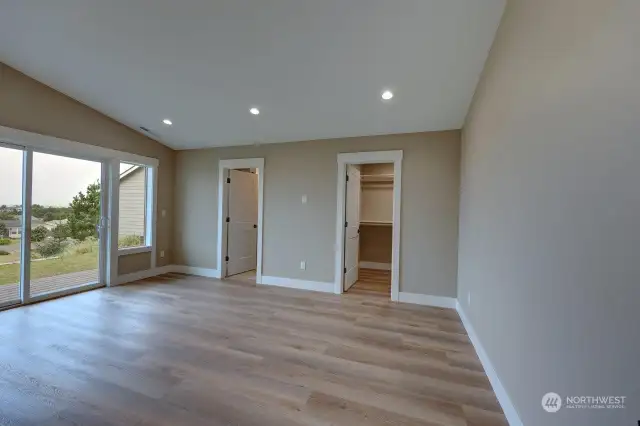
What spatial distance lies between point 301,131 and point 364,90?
141cm

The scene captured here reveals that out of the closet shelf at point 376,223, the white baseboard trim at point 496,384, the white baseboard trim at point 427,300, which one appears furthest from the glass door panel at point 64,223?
the white baseboard trim at point 496,384

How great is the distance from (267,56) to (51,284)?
14.0 feet

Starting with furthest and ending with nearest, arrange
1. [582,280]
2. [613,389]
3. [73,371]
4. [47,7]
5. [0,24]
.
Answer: [0,24]
[47,7]
[73,371]
[582,280]
[613,389]

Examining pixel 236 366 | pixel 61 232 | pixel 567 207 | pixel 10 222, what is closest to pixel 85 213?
pixel 61 232

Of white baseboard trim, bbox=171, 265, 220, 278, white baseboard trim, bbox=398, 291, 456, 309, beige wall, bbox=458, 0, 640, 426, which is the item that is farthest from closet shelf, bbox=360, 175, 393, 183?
beige wall, bbox=458, 0, 640, 426

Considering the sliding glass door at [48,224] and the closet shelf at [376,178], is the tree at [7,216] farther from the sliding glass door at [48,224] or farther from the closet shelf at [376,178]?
the closet shelf at [376,178]

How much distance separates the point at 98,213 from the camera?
14.8 feet

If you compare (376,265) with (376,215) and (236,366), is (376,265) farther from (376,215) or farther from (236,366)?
(236,366)

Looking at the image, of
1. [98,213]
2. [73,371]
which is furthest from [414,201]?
[98,213]

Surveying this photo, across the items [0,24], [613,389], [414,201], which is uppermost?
[0,24]

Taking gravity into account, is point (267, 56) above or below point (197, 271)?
above

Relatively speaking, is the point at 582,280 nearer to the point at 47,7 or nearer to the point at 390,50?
the point at 390,50

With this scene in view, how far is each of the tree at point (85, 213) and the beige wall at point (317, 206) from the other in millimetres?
1386

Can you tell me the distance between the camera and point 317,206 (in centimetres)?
463
